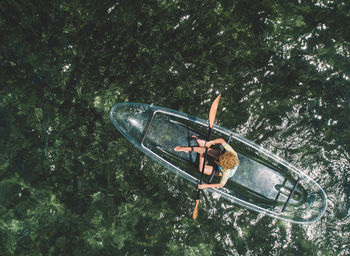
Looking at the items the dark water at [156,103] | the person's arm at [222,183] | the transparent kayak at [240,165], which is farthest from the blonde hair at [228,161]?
the dark water at [156,103]

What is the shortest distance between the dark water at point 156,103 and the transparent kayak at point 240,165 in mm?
288

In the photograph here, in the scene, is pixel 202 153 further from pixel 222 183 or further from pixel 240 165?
pixel 240 165

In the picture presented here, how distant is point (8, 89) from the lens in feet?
18.4

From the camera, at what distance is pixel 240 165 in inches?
202

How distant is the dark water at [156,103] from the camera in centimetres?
525

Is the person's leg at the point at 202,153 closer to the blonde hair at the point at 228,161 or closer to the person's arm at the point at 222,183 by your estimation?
the person's arm at the point at 222,183

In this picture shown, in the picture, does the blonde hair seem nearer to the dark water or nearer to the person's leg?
the person's leg

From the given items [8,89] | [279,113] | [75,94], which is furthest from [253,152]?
[8,89]

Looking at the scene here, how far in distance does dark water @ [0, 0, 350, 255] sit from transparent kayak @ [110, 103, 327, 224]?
29 centimetres

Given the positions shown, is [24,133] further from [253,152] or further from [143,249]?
[253,152]

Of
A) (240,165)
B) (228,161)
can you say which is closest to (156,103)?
(228,161)

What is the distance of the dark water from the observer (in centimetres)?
525

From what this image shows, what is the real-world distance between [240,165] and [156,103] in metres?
2.18

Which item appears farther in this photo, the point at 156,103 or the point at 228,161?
the point at 156,103
